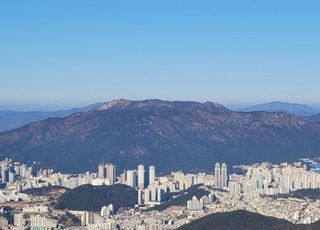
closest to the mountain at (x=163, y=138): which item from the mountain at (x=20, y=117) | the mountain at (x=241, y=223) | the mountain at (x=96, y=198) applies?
the mountain at (x=96, y=198)

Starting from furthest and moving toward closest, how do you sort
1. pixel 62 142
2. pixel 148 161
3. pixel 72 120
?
1. pixel 72 120
2. pixel 62 142
3. pixel 148 161

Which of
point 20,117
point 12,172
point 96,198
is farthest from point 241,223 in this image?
point 20,117

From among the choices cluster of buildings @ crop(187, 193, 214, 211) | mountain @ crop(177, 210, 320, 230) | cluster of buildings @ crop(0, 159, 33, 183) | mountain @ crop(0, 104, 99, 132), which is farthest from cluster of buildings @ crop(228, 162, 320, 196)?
mountain @ crop(0, 104, 99, 132)

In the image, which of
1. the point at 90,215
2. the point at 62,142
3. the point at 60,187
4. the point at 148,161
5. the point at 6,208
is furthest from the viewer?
the point at 62,142

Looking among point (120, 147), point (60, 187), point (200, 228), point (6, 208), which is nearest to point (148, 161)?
point (120, 147)

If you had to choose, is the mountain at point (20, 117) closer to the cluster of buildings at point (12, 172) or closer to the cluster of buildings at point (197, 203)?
the cluster of buildings at point (12, 172)

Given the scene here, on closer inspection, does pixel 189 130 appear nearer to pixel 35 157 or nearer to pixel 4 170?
pixel 35 157

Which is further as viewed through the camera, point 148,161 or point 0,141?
point 0,141

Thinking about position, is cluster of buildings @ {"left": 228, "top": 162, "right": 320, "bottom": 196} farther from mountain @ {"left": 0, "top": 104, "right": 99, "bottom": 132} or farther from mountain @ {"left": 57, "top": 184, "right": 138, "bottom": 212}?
mountain @ {"left": 0, "top": 104, "right": 99, "bottom": 132}
